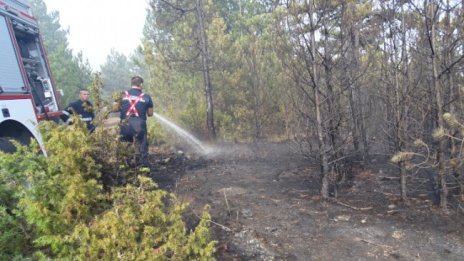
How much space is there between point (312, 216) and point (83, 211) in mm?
2667

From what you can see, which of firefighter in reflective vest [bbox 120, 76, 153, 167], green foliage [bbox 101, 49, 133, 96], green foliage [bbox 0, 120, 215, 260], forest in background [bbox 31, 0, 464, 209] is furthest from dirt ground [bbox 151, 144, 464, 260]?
green foliage [bbox 101, 49, 133, 96]

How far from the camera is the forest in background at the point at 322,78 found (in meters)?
4.40

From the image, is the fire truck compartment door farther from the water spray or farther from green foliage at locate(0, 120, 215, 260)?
the water spray

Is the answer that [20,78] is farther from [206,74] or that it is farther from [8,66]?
[206,74]

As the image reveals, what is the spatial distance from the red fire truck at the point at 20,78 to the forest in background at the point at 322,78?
147 inches

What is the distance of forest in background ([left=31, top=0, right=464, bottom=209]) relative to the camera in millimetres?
4398

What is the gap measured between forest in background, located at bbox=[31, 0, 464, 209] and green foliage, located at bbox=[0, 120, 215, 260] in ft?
8.23

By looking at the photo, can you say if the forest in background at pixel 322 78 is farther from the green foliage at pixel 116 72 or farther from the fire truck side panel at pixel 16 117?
the green foliage at pixel 116 72

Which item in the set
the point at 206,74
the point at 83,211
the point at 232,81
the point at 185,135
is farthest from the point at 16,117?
the point at 232,81

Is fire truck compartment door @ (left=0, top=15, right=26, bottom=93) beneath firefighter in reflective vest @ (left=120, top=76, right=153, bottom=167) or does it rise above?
above

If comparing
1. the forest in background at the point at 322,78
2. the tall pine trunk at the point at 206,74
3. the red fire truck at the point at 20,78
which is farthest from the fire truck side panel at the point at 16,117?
the tall pine trunk at the point at 206,74

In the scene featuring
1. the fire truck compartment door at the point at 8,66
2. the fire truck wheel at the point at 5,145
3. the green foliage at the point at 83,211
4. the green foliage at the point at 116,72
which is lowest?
the green foliage at the point at 83,211

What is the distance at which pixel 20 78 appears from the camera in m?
5.43

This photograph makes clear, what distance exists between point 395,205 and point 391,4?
2618 millimetres
